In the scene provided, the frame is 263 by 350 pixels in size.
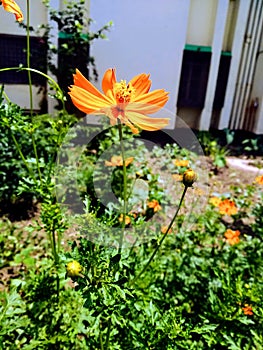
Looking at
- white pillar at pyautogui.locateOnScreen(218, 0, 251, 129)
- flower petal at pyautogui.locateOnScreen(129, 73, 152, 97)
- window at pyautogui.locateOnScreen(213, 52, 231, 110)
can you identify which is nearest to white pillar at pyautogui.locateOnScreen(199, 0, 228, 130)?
window at pyautogui.locateOnScreen(213, 52, 231, 110)

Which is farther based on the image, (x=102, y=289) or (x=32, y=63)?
(x=32, y=63)

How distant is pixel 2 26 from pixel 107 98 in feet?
13.3

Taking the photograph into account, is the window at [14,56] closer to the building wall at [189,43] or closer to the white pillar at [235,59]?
the building wall at [189,43]

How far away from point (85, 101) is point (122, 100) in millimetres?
65

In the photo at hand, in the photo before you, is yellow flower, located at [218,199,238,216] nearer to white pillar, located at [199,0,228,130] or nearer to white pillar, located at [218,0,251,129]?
white pillar, located at [199,0,228,130]

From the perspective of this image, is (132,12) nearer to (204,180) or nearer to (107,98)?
(204,180)

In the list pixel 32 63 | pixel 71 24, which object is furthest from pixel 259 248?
pixel 32 63

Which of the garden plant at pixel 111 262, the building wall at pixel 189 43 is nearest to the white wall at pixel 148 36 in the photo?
the building wall at pixel 189 43

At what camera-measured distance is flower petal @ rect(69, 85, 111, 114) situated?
0.47m

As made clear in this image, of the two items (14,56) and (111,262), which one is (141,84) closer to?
(111,262)

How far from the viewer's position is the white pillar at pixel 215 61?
4887 mm

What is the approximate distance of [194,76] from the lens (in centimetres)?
519

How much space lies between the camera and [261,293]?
112 cm

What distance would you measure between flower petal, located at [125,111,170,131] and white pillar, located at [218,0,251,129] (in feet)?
17.4
